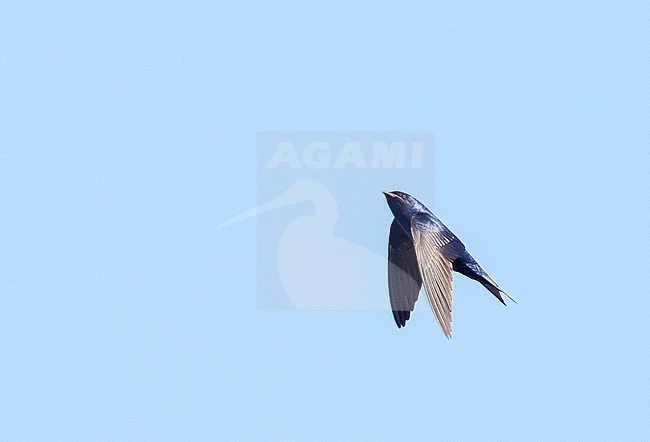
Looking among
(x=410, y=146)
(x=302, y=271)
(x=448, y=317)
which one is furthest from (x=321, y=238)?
(x=448, y=317)

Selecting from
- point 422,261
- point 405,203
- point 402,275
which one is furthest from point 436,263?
point 402,275

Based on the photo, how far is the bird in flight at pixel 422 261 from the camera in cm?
2144

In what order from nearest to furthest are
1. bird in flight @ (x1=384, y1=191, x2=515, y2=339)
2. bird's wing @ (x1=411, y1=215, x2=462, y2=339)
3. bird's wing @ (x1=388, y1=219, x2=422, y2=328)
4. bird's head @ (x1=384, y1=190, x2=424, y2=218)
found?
bird's wing @ (x1=411, y1=215, x2=462, y2=339), bird in flight @ (x1=384, y1=191, x2=515, y2=339), bird's head @ (x1=384, y1=190, x2=424, y2=218), bird's wing @ (x1=388, y1=219, x2=422, y2=328)

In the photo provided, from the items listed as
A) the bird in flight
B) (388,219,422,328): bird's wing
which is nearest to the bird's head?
the bird in flight

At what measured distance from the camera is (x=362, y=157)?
26078 millimetres

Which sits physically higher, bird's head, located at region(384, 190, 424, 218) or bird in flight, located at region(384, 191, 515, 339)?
bird's head, located at region(384, 190, 424, 218)

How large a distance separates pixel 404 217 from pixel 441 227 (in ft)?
2.54

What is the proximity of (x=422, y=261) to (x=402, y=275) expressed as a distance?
271 centimetres

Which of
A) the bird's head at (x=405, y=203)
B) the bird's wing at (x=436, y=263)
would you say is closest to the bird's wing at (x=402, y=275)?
the bird's head at (x=405, y=203)

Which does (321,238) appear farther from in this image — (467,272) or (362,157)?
(467,272)

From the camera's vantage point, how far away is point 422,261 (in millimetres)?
22250

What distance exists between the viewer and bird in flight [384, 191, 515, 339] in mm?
21438

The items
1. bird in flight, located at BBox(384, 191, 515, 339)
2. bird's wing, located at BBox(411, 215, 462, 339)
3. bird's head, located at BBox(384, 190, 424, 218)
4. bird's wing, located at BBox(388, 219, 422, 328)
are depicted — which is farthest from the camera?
bird's wing, located at BBox(388, 219, 422, 328)

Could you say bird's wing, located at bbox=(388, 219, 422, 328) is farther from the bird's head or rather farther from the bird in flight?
the bird's head
